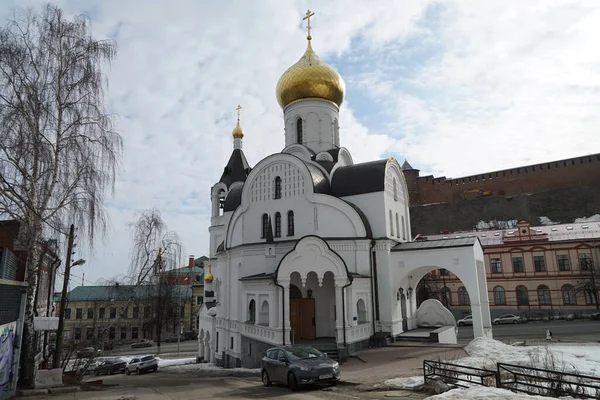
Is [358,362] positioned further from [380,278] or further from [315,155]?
[315,155]

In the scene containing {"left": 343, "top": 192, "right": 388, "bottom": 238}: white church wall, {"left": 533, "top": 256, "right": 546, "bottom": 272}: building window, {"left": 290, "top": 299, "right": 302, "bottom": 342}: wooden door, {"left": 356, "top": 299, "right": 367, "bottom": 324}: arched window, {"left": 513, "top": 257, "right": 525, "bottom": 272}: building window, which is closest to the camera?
{"left": 356, "top": 299, "right": 367, "bottom": 324}: arched window

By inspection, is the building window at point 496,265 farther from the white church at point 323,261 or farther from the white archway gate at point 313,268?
the white archway gate at point 313,268

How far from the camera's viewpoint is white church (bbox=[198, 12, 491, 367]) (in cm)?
1683

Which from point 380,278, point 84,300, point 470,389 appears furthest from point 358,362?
point 84,300

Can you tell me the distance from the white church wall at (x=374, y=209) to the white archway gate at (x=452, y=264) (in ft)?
3.65

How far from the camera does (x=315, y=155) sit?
932 inches

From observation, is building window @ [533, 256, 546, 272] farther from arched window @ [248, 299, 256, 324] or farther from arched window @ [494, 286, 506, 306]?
arched window @ [248, 299, 256, 324]

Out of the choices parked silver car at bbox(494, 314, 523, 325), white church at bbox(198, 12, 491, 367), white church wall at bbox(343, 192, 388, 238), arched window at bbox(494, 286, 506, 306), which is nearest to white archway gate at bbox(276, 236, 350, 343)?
white church at bbox(198, 12, 491, 367)

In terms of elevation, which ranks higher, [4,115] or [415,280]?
[4,115]

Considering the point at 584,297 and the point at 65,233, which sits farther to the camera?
the point at 584,297

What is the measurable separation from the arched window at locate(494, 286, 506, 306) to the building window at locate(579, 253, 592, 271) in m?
6.05

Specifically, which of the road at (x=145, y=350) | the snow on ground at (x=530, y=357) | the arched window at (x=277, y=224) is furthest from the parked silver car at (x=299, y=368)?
the road at (x=145, y=350)

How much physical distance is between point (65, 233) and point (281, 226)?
9.78 meters

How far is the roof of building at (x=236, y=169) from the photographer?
29188 mm
